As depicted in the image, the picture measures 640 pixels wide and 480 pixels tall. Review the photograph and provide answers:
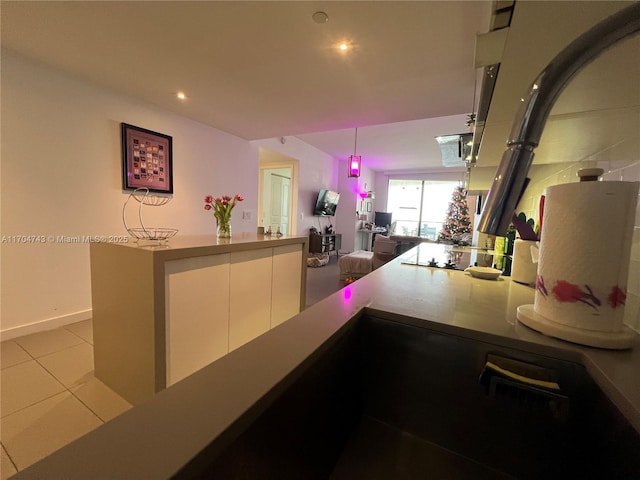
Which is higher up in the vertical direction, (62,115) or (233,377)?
(62,115)

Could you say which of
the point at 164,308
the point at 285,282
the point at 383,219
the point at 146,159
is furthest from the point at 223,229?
the point at 383,219

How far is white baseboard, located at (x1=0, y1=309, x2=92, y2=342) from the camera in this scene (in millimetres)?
2182

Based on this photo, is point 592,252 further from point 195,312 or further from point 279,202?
point 279,202

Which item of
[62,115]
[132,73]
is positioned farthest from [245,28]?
[62,115]

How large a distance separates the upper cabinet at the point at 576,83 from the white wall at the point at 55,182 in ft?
10.5

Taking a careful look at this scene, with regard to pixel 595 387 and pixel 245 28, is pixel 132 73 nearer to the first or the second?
pixel 245 28

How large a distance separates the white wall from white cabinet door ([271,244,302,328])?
5.83 feet

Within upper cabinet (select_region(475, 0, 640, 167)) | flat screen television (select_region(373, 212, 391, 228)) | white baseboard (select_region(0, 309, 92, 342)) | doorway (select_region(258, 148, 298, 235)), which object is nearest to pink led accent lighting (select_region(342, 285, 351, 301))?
upper cabinet (select_region(475, 0, 640, 167))

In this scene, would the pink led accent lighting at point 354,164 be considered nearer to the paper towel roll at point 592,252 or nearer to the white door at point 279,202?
the white door at point 279,202

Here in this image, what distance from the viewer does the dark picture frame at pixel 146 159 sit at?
9.08 feet

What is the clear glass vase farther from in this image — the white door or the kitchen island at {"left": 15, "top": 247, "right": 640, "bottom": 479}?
the white door

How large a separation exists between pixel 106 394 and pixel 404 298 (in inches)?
73.1

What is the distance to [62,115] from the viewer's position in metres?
2.35

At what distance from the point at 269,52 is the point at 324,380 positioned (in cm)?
212
